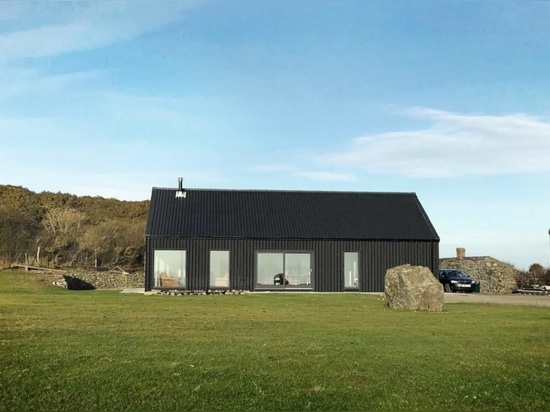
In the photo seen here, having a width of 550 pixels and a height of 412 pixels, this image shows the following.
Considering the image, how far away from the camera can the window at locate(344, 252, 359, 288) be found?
34250mm

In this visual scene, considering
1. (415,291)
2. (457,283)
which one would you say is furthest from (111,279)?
(415,291)

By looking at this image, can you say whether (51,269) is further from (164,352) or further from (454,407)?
(454,407)

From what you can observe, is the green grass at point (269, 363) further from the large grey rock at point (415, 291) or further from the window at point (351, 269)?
the window at point (351, 269)

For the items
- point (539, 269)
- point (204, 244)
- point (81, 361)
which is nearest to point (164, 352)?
point (81, 361)

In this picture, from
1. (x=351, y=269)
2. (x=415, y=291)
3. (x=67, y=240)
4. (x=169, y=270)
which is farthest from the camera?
(x=67, y=240)

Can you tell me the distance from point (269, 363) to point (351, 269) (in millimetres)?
25011

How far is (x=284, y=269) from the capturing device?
1331 inches

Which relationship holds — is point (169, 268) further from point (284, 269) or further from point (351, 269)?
point (351, 269)

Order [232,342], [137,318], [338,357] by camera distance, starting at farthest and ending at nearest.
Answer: [137,318] < [232,342] < [338,357]

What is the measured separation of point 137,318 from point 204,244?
17.1 meters

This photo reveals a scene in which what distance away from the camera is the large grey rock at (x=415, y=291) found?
19.8 m

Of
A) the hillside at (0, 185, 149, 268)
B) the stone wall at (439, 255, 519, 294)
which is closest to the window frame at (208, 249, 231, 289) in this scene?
the hillside at (0, 185, 149, 268)

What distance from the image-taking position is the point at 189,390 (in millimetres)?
8031

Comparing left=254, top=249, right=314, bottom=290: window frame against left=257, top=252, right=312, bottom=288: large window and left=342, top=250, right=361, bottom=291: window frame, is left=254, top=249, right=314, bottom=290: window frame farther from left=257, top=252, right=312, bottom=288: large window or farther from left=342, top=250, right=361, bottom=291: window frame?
left=342, top=250, right=361, bottom=291: window frame
